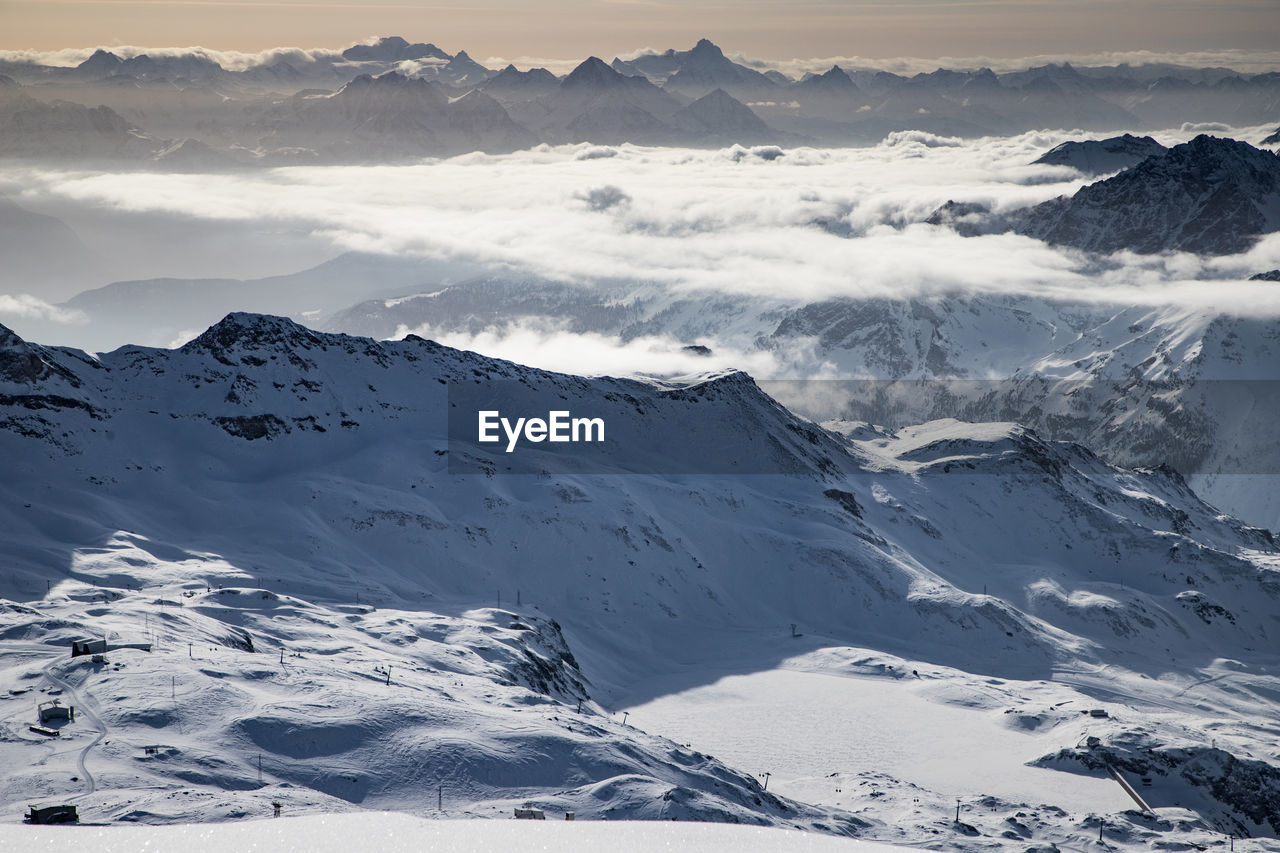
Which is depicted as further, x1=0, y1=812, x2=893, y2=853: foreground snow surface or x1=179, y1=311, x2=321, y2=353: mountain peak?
x1=179, y1=311, x2=321, y2=353: mountain peak

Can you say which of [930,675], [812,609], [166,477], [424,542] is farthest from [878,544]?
[166,477]

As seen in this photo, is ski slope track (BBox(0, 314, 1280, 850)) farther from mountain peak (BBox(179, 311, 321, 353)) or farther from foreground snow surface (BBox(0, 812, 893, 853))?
foreground snow surface (BBox(0, 812, 893, 853))

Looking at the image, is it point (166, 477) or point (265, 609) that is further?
point (166, 477)

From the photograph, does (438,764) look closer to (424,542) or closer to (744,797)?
(744,797)

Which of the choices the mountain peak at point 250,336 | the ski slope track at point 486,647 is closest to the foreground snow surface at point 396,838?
the ski slope track at point 486,647

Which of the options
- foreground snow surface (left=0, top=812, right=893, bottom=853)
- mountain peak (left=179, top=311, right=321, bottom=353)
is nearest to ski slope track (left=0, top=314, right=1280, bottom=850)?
mountain peak (left=179, top=311, right=321, bottom=353)

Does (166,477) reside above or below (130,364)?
below

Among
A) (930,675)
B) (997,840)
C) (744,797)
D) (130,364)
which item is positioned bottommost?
(930,675)

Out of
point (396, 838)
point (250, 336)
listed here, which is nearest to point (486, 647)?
point (250, 336)
